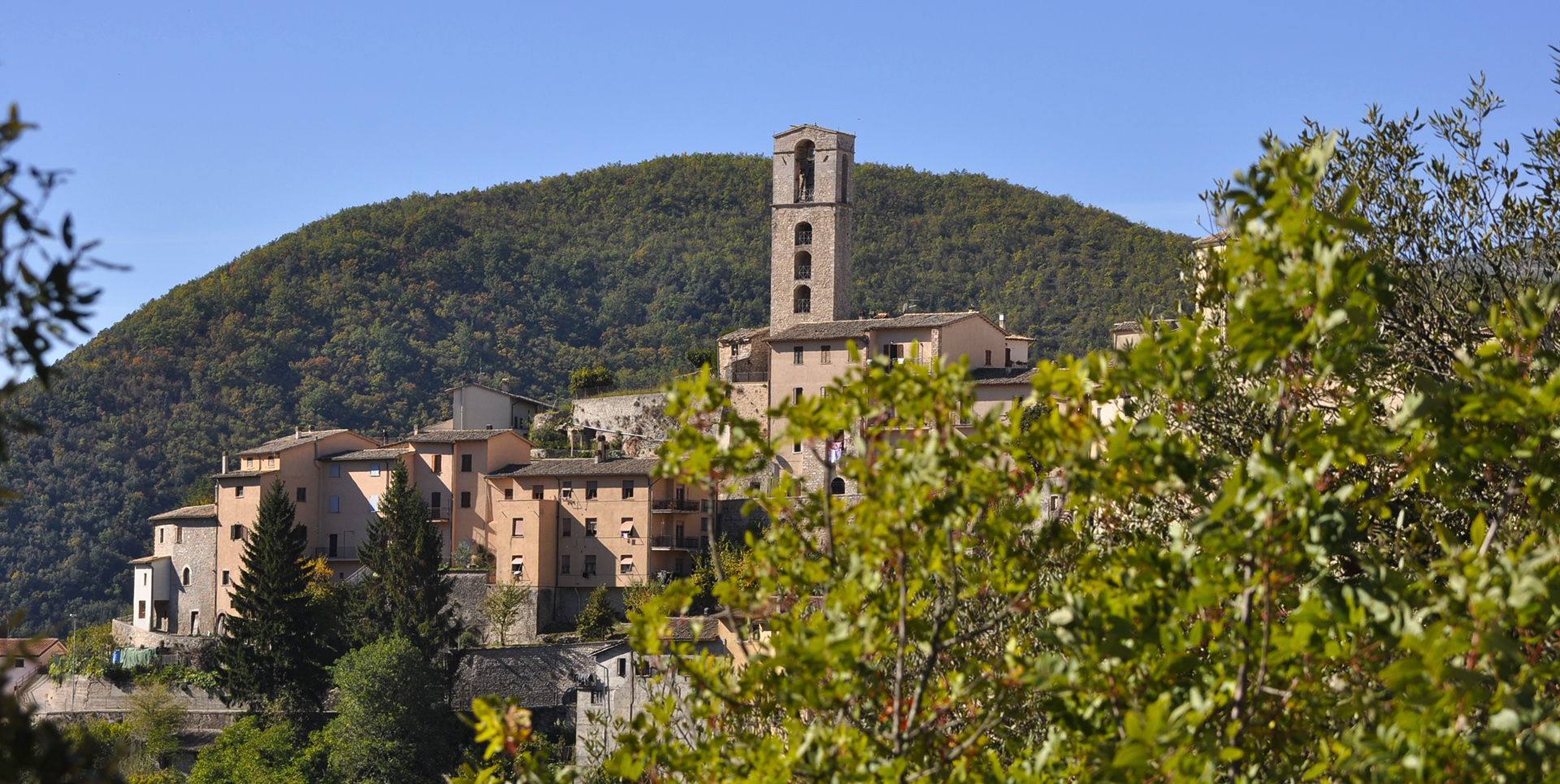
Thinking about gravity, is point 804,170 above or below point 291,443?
above

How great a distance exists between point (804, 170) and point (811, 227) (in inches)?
109

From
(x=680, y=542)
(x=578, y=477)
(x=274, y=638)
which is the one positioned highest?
(x=578, y=477)

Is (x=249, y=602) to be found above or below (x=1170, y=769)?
below

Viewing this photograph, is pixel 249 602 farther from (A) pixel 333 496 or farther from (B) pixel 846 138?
(B) pixel 846 138

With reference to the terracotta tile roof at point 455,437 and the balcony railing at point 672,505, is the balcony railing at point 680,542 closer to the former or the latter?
the balcony railing at point 672,505

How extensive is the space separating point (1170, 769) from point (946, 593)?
6.80 ft

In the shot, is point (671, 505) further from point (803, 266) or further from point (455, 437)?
point (803, 266)

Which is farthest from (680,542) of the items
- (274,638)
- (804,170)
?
(804,170)

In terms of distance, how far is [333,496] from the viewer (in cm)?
4962

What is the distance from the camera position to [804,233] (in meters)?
53.0

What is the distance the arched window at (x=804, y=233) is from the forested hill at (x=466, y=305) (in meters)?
25.2

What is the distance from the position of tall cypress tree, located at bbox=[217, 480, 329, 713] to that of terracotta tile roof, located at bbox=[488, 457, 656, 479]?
713cm

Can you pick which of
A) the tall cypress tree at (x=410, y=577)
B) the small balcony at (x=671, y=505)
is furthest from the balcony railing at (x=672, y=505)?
the tall cypress tree at (x=410, y=577)

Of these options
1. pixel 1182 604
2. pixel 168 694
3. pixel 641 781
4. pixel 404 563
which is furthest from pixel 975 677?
pixel 168 694
